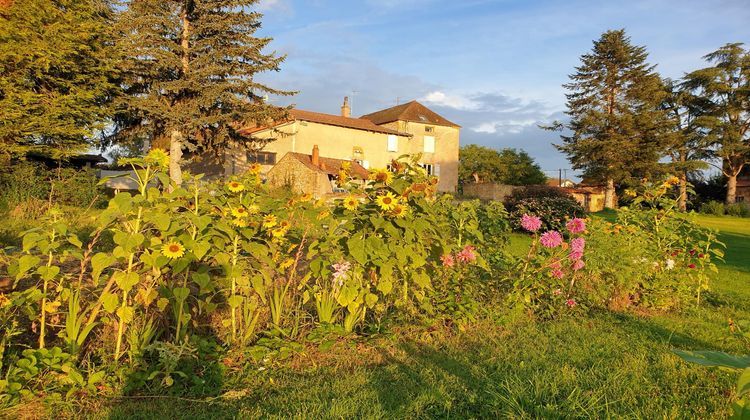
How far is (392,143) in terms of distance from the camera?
1465 inches

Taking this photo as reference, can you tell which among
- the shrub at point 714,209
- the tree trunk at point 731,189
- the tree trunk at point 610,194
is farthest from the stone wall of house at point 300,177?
the tree trunk at point 731,189

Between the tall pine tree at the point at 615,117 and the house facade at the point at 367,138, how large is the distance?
9956mm

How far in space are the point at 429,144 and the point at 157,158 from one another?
39648 millimetres

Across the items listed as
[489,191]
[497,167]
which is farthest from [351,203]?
[497,167]

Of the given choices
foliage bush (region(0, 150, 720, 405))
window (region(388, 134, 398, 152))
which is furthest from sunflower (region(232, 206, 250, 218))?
window (region(388, 134, 398, 152))

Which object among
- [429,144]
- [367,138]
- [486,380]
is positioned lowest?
[486,380]

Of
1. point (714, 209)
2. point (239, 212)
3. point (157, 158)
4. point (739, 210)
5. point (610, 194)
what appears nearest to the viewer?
point (157, 158)

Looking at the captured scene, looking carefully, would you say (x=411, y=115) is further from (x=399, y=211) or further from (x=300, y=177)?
(x=399, y=211)

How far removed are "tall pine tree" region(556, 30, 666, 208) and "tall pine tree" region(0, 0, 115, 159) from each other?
3302 centimetres

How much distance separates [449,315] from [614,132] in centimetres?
3721

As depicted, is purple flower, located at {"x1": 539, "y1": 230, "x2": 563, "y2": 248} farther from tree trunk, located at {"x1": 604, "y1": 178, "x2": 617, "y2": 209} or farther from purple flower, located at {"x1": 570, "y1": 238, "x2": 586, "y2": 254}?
tree trunk, located at {"x1": 604, "y1": 178, "x2": 617, "y2": 209}

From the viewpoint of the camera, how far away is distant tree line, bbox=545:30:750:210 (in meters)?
35.2

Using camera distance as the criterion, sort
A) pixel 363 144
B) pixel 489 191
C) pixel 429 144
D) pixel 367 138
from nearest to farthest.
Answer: pixel 363 144 → pixel 489 191 → pixel 367 138 → pixel 429 144

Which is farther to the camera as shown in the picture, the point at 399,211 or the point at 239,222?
the point at 399,211
